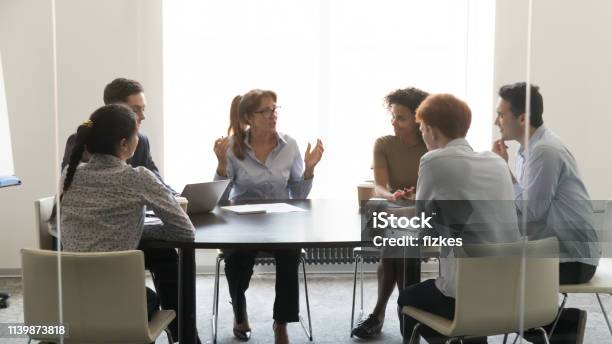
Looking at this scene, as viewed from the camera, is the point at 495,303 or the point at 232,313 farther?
the point at 232,313

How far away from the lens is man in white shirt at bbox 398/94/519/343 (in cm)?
193

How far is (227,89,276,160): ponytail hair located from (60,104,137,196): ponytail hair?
1034 mm

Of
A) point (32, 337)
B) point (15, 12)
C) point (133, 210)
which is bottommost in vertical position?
point (32, 337)

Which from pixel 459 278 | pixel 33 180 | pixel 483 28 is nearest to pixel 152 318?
pixel 33 180

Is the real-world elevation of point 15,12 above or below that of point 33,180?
above

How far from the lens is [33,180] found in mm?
1983

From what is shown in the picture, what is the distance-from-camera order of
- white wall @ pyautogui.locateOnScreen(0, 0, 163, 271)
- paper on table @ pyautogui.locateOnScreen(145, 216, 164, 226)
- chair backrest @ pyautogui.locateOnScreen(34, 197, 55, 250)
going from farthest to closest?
paper on table @ pyautogui.locateOnScreen(145, 216, 164, 226)
chair backrest @ pyautogui.locateOnScreen(34, 197, 55, 250)
white wall @ pyautogui.locateOnScreen(0, 0, 163, 271)

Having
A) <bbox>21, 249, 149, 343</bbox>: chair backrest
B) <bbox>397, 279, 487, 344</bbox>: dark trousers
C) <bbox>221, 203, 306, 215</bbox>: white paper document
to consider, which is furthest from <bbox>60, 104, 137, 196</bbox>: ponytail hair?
<bbox>397, 279, 487, 344</bbox>: dark trousers

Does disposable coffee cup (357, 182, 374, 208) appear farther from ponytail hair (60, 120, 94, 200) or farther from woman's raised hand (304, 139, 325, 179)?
ponytail hair (60, 120, 94, 200)

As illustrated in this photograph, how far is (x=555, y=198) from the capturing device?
1.83 meters

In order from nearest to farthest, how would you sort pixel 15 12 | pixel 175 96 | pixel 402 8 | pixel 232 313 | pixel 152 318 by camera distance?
1. pixel 15 12
2. pixel 152 318
3. pixel 402 8
4. pixel 175 96
5. pixel 232 313

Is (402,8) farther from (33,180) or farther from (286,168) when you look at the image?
(33,180)

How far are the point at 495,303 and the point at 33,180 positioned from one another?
1269 mm

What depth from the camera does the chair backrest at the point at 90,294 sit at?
192 centimetres
